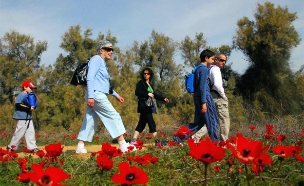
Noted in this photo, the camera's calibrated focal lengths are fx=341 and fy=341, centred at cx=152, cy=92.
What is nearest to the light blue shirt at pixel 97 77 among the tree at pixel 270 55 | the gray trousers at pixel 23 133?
the gray trousers at pixel 23 133

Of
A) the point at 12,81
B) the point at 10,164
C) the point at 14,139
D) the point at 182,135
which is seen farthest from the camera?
the point at 12,81

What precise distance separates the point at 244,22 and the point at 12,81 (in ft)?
63.7

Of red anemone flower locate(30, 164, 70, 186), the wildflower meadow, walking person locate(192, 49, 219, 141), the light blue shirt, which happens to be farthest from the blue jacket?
red anemone flower locate(30, 164, 70, 186)

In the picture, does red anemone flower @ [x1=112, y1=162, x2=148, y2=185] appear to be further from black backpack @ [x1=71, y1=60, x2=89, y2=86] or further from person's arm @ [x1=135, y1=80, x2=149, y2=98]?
person's arm @ [x1=135, y1=80, x2=149, y2=98]

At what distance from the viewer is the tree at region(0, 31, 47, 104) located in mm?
28734

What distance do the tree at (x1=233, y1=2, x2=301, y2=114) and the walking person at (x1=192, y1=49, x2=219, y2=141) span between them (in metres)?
18.6

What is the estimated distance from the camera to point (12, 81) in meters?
28.5

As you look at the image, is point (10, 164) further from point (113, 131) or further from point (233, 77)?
point (233, 77)

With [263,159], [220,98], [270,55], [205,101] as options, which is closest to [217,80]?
[220,98]

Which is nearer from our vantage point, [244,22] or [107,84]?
[107,84]

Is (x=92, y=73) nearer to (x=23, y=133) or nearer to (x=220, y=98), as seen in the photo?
(x=220, y=98)

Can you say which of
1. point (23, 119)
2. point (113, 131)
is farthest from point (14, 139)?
point (113, 131)

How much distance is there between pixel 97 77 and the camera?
5.67 m

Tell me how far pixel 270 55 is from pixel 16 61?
833 inches
